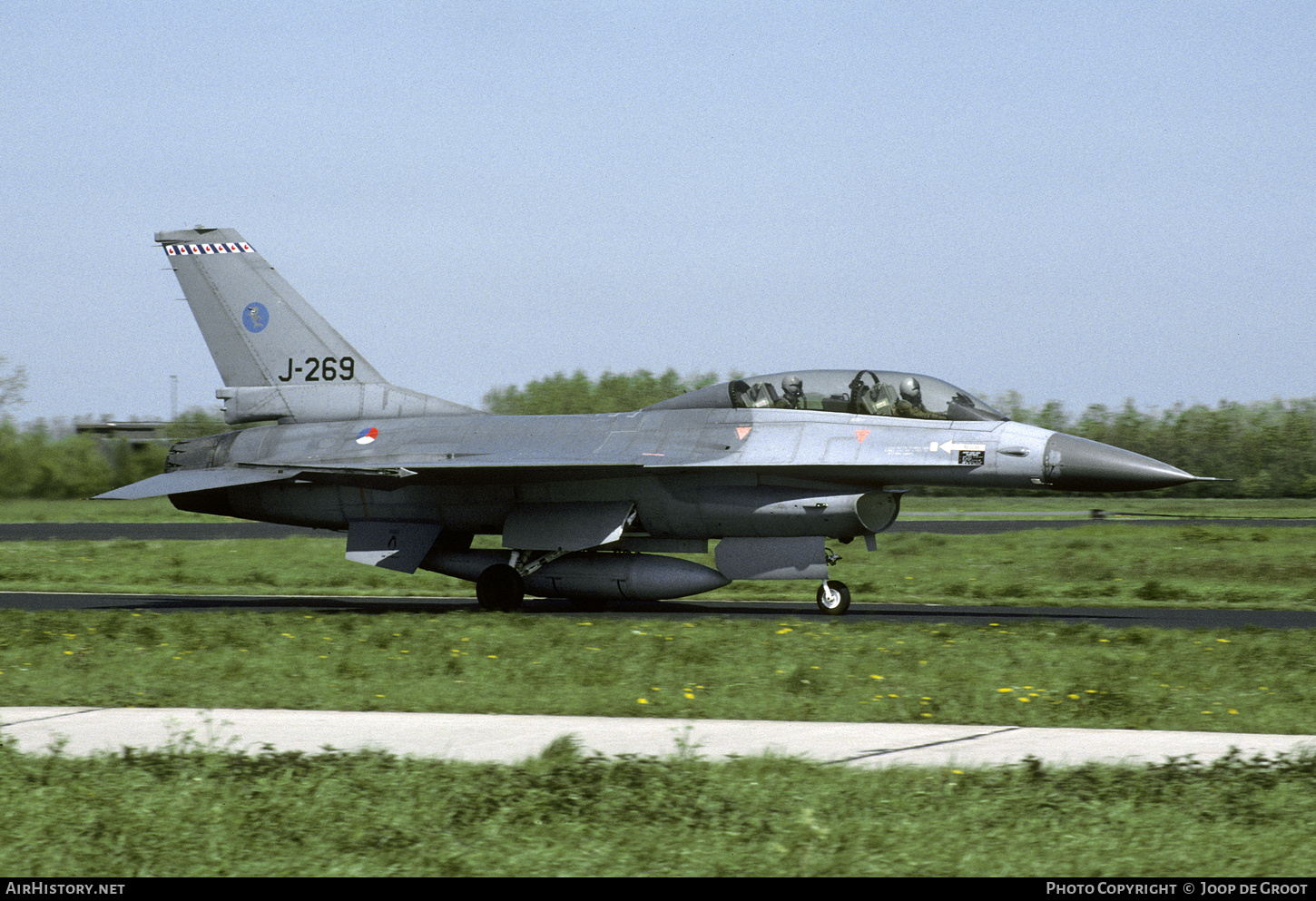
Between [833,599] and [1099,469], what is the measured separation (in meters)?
3.69

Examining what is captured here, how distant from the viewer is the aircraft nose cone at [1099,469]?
1561 centimetres

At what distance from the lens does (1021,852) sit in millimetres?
5383

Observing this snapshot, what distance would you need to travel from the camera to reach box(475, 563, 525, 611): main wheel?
1819cm

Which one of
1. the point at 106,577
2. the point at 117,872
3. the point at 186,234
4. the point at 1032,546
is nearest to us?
the point at 117,872

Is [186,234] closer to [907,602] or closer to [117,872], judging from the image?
[907,602]

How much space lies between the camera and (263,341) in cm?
2055

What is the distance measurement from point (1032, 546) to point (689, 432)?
1353cm

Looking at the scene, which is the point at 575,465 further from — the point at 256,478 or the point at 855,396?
the point at 256,478

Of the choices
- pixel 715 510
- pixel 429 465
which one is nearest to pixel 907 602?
pixel 715 510

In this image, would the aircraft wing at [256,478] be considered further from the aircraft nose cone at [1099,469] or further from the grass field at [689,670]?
the aircraft nose cone at [1099,469]

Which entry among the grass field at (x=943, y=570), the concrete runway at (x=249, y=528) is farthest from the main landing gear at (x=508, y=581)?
the concrete runway at (x=249, y=528)

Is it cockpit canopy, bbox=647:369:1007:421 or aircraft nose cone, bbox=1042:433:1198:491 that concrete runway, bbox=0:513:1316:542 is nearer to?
cockpit canopy, bbox=647:369:1007:421

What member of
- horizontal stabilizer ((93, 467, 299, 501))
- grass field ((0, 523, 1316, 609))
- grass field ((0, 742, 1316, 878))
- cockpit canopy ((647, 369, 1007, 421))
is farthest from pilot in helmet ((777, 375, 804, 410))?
grass field ((0, 742, 1316, 878))

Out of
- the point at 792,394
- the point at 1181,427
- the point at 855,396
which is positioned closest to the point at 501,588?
the point at 792,394
